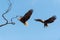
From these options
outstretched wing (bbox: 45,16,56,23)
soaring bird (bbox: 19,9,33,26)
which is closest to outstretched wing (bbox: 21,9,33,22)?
soaring bird (bbox: 19,9,33,26)

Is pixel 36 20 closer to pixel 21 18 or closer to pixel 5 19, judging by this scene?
pixel 21 18

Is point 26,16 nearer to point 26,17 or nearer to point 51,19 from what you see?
point 26,17

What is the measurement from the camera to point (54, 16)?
609 centimetres

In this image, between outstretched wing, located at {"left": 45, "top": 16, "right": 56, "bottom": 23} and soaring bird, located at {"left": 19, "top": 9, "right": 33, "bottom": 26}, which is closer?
soaring bird, located at {"left": 19, "top": 9, "right": 33, "bottom": 26}

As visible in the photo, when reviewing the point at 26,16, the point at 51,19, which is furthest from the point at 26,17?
the point at 51,19

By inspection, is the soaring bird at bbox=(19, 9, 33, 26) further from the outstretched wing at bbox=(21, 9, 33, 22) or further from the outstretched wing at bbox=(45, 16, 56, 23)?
the outstretched wing at bbox=(45, 16, 56, 23)

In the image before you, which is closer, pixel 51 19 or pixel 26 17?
pixel 26 17

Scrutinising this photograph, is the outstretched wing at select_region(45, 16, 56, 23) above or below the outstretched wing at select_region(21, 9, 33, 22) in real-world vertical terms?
above

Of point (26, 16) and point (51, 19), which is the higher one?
point (51, 19)

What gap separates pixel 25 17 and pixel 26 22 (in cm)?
15

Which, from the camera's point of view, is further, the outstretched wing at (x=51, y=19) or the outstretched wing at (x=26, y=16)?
the outstretched wing at (x=51, y=19)

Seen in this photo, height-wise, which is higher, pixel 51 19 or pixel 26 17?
pixel 51 19

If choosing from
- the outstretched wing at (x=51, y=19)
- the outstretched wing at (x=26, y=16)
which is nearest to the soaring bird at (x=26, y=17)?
the outstretched wing at (x=26, y=16)

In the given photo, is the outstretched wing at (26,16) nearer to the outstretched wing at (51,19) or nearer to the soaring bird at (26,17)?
the soaring bird at (26,17)
